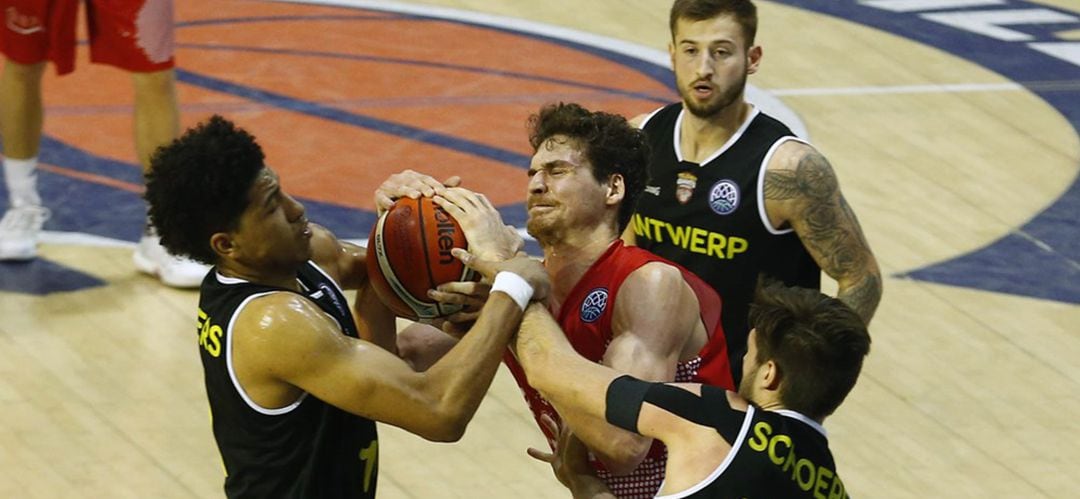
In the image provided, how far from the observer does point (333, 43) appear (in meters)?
11.0

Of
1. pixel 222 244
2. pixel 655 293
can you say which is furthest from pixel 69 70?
pixel 655 293

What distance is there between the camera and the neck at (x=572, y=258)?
14.7 feet

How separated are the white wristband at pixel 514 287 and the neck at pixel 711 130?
1452 millimetres

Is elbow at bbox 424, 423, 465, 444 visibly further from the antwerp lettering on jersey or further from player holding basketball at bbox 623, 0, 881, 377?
the antwerp lettering on jersey

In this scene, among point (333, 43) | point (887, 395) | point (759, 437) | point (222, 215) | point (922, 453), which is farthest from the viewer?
point (333, 43)

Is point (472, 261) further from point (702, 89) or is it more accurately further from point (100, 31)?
point (100, 31)

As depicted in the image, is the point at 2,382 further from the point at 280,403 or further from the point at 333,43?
the point at 333,43

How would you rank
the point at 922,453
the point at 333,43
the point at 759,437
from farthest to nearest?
the point at 333,43 → the point at 922,453 → the point at 759,437

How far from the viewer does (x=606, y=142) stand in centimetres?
443

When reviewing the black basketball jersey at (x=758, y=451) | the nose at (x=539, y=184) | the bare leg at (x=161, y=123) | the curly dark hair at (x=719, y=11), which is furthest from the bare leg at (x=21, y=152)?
the black basketball jersey at (x=758, y=451)

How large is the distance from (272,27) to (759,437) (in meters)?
7.92

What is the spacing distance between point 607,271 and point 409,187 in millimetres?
571

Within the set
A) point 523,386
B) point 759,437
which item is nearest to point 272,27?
point 523,386

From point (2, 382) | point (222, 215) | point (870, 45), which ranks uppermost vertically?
point (222, 215)
